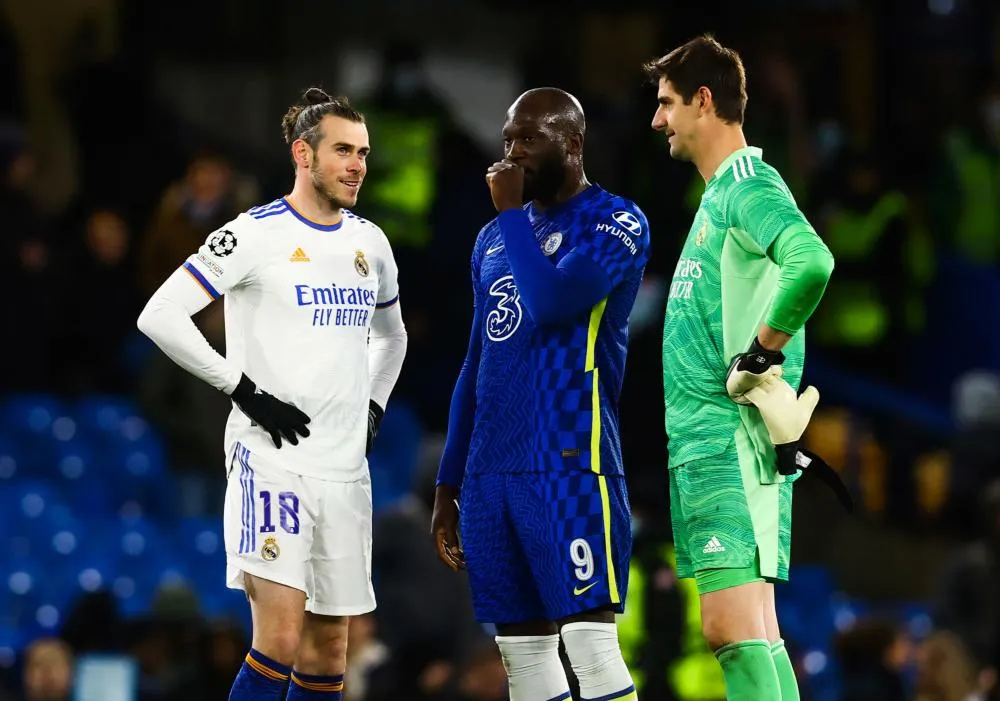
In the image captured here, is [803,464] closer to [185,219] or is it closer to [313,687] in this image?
[313,687]

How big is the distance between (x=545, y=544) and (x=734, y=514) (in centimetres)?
59

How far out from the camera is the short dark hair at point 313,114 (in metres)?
5.92

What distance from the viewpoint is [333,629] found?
591 centimetres

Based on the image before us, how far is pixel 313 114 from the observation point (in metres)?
5.95

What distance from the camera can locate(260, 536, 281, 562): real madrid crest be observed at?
5.73 m

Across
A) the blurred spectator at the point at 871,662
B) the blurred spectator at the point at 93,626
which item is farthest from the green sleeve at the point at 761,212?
the blurred spectator at the point at 871,662

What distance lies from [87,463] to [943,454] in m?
6.07

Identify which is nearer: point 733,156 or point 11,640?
point 733,156

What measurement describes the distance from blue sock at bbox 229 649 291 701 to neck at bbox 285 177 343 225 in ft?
4.55

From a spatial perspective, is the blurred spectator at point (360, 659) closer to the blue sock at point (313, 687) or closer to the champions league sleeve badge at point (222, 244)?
the blue sock at point (313, 687)

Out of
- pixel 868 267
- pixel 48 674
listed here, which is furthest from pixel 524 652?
pixel 868 267

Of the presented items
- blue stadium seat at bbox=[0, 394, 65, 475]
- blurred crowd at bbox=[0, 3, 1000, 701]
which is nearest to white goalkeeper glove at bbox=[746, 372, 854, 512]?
blurred crowd at bbox=[0, 3, 1000, 701]

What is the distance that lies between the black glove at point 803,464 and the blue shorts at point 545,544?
49 centimetres

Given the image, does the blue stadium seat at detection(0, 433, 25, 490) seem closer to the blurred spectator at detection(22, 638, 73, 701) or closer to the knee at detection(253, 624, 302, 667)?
the blurred spectator at detection(22, 638, 73, 701)
